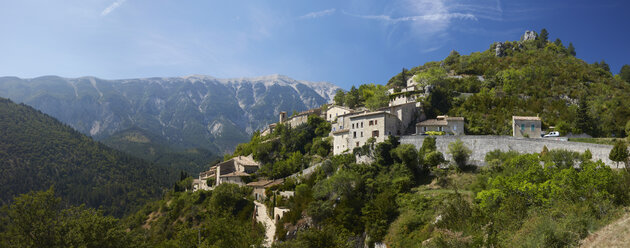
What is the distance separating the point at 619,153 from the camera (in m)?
33.5

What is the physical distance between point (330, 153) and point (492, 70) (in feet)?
136

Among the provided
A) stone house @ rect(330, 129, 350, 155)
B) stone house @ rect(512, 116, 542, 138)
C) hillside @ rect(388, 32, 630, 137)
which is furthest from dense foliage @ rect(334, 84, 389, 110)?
stone house @ rect(512, 116, 542, 138)

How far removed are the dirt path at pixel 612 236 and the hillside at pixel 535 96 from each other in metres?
34.2

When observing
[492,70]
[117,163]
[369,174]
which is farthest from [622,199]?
[117,163]

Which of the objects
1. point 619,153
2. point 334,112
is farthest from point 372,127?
point 619,153

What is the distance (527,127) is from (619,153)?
1630 centimetres

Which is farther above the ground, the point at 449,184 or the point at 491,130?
the point at 491,130

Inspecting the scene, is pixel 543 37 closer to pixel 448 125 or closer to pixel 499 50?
pixel 499 50

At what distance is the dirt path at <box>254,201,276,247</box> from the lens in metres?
48.6

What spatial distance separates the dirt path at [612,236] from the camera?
59.3 feet

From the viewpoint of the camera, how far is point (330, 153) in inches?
2443

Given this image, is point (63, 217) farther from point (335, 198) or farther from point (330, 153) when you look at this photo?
point (330, 153)

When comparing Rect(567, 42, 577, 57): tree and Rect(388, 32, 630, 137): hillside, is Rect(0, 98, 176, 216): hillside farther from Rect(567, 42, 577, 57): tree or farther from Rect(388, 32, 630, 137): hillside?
Rect(567, 42, 577, 57): tree

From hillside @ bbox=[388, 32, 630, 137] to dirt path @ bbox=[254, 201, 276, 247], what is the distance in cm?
3171
